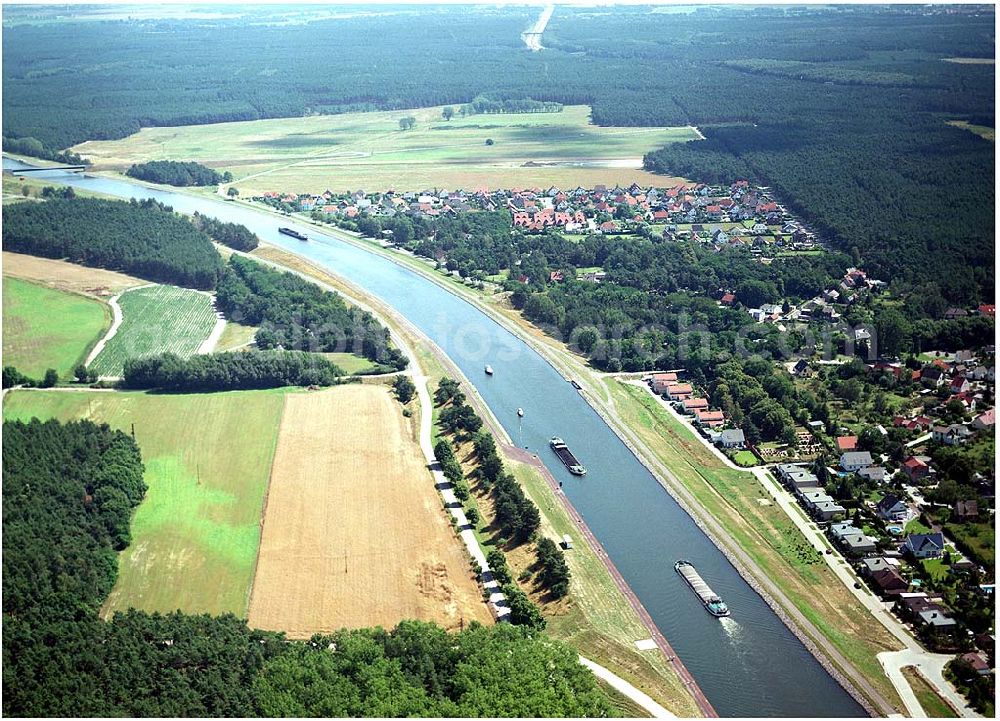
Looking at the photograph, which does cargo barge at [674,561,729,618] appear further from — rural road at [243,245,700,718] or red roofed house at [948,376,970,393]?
red roofed house at [948,376,970,393]

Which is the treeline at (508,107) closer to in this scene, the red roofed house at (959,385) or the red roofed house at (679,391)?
the red roofed house at (679,391)

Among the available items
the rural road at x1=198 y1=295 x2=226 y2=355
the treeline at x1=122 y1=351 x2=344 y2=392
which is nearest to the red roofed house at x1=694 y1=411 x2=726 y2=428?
the treeline at x1=122 y1=351 x2=344 y2=392

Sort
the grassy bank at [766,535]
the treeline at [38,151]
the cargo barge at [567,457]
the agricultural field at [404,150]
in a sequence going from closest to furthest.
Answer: the grassy bank at [766,535], the cargo barge at [567,457], the agricultural field at [404,150], the treeline at [38,151]

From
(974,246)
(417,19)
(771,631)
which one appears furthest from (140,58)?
(771,631)

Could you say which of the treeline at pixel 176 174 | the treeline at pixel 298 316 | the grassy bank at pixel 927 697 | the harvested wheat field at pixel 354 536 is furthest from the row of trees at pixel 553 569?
the treeline at pixel 176 174

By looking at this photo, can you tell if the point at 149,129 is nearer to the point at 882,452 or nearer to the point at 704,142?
the point at 704,142
